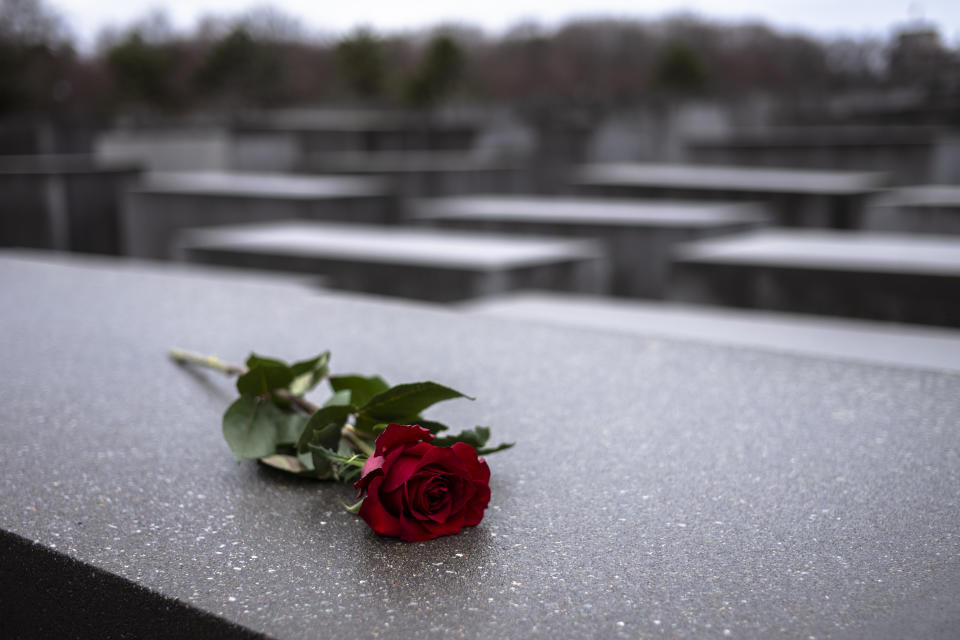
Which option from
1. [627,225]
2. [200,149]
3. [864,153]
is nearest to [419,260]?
[627,225]

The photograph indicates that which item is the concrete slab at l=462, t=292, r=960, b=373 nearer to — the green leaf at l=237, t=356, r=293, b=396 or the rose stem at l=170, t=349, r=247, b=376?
the rose stem at l=170, t=349, r=247, b=376

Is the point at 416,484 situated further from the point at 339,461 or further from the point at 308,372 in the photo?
the point at 308,372

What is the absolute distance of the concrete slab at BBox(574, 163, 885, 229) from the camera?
A: 34.9 feet

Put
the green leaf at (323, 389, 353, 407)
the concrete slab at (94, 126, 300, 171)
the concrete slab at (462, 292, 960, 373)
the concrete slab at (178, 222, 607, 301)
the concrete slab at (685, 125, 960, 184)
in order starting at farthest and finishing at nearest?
the concrete slab at (94, 126, 300, 171) < the concrete slab at (685, 125, 960, 184) < the concrete slab at (178, 222, 607, 301) < the concrete slab at (462, 292, 960, 373) < the green leaf at (323, 389, 353, 407)

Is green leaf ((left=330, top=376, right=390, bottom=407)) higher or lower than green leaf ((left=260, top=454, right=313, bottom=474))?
higher

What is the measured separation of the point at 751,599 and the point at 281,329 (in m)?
1.93

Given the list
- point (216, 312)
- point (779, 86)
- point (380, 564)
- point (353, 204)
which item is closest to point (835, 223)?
point (353, 204)

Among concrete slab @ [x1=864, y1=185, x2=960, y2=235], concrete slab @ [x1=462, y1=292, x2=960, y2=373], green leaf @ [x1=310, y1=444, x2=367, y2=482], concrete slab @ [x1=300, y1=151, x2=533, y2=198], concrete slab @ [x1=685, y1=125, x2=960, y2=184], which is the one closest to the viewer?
green leaf @ [x1=310, y1=444, x2=367, y2=482]

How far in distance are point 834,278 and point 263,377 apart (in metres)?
4.53

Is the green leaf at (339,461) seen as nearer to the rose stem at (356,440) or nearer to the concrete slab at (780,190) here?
the rose stem at (356,440)

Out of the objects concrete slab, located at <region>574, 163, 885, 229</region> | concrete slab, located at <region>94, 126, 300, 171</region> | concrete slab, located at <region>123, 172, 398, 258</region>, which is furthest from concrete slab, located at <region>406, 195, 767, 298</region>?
concrete slab, located at <region>94, 126, 300, 171</region>

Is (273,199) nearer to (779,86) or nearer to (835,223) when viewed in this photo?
(835,223)

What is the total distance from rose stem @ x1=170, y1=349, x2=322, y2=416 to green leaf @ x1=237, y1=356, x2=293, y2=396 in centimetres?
3

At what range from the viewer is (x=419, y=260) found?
6172 mm
